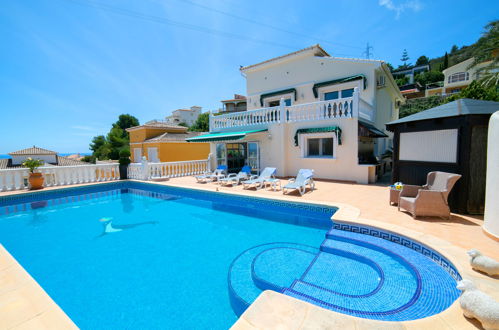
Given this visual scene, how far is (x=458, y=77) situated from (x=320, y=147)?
1951 inches

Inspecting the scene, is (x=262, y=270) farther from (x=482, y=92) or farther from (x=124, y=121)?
(x=124, y=121)

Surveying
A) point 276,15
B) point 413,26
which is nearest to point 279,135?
point 276,15

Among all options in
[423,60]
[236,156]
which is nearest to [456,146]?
[236,156]

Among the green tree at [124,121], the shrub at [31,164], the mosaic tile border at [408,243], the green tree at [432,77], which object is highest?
the green tree at [432,77]

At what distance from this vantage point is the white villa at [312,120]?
13227 mm

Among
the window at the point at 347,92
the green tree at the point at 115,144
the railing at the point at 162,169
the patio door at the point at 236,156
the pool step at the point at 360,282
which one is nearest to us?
the pool step at the point at 360,282

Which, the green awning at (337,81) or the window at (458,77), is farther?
the window at (458,77)

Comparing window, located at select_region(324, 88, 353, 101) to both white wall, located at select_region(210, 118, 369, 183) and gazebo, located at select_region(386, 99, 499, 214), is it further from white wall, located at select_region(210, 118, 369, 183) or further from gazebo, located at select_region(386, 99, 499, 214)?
gazebo, located at select_region(386, 99, 499, 214)

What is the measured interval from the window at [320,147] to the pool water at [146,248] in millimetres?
6883

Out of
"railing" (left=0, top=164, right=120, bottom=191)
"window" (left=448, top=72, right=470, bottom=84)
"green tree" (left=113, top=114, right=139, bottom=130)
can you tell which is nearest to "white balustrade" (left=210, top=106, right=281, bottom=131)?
"railing" (left=0, top=164, right=120, bottom=191)

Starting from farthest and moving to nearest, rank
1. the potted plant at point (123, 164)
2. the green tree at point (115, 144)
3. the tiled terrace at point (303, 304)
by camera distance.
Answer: the green tree at point (115, 144) < the potted plant at point (123, 164) < the tiled terrace at point (303, 304)

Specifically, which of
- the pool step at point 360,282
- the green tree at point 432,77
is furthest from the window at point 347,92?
the green tree at point 432,77

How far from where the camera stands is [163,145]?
2938 centimetres

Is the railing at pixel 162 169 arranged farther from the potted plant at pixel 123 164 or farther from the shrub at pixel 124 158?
the shrub at pixel 124 158
